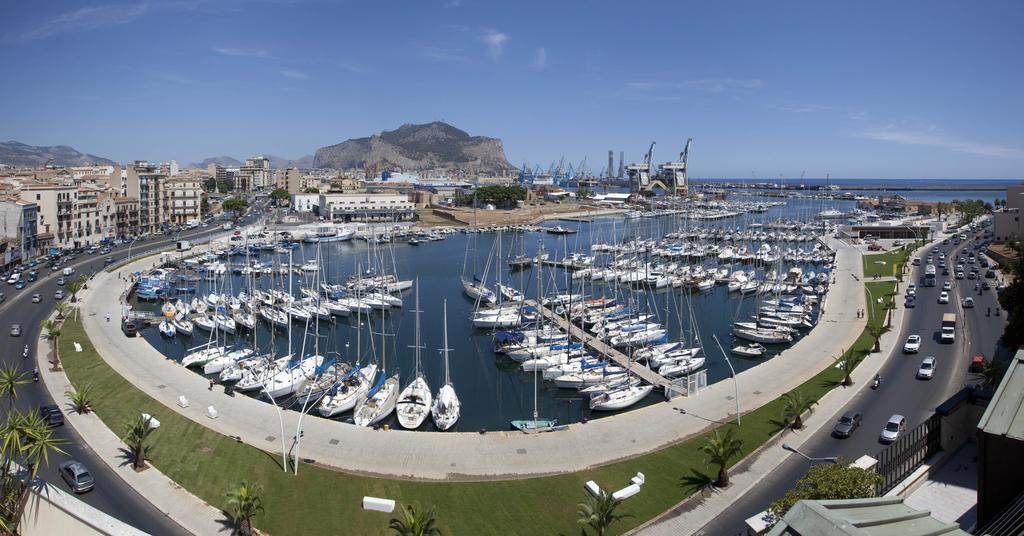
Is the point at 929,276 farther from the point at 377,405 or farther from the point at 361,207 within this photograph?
the point at 361,207

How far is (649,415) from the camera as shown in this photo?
15281 mm

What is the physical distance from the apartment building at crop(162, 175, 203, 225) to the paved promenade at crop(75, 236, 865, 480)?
137 feet

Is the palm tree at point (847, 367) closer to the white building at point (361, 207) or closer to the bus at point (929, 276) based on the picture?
the bus at point (929, 276)

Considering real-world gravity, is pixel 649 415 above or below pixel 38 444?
below

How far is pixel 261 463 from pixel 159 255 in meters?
32.9

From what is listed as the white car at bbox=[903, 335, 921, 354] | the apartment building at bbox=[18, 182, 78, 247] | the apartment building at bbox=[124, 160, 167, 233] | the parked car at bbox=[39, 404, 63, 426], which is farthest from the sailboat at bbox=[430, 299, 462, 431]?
the apartment building at bbox=[124, 160, 167, 233]

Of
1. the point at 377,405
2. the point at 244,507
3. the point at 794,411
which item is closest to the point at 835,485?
the point at 794,411

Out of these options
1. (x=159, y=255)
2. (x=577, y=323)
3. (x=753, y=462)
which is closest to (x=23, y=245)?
(x=159, y=255)

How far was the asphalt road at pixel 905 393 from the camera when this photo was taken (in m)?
11.4

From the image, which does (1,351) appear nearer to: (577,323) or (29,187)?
(577,323)

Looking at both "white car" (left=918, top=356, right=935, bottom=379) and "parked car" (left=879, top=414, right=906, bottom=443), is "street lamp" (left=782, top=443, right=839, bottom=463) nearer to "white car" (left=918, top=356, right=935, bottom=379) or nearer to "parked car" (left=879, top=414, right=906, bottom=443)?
"parked car" (left=879, top=414, right=906, bottom=443)

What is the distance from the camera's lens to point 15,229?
3662 centimetres

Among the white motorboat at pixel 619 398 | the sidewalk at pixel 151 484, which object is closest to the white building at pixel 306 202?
the sidewalk at pixel 151 484

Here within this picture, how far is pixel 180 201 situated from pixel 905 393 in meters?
58.4
